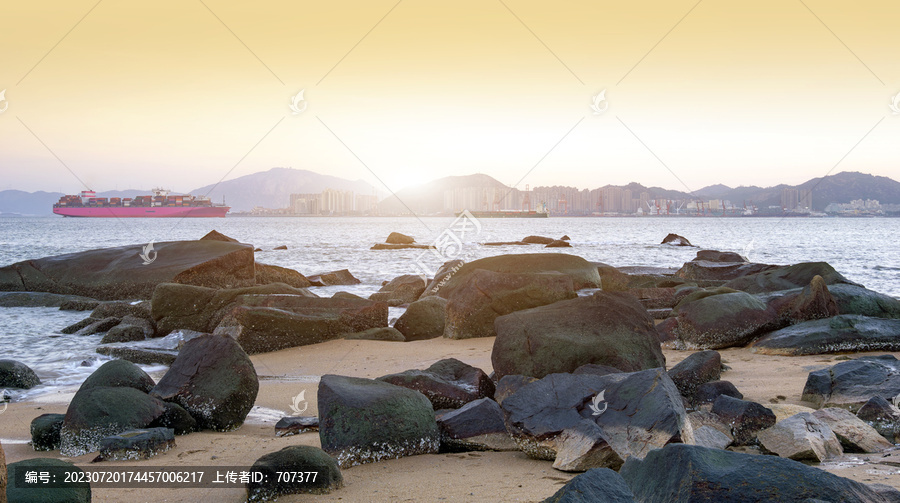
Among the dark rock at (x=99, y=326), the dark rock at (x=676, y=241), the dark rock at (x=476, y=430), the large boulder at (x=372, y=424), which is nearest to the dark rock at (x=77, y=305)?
the dark rock at (x=99, y=326)

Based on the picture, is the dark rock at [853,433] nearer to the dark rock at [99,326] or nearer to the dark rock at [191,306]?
the dark rock at [191,306]

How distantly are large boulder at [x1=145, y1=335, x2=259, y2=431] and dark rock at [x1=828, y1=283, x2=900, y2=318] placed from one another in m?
8.74

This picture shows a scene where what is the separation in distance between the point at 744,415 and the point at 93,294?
1725cm

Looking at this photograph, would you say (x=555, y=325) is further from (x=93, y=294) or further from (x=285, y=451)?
(x=93, y=294)

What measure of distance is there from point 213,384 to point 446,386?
6.75ft

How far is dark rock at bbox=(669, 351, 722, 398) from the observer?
591cm

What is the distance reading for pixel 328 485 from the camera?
389 cm

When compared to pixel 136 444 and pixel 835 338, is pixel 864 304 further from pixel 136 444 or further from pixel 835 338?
pixel 136 444

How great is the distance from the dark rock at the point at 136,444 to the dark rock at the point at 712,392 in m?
4.25

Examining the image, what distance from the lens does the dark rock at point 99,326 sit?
1225 cm

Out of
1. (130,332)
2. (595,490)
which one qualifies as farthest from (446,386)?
(130,332)

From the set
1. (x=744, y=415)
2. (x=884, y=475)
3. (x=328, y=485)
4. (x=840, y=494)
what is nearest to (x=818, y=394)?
(x=744, y=415)

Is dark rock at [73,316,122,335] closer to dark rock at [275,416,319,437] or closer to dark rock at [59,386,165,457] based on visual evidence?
dark rock at [59,386,165,457]

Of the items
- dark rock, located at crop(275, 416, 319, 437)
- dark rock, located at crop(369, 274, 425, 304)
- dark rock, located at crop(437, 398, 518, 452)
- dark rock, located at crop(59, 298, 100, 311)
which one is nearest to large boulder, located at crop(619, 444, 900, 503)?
dark rock, located at crop(437, 398, 518, 452)
